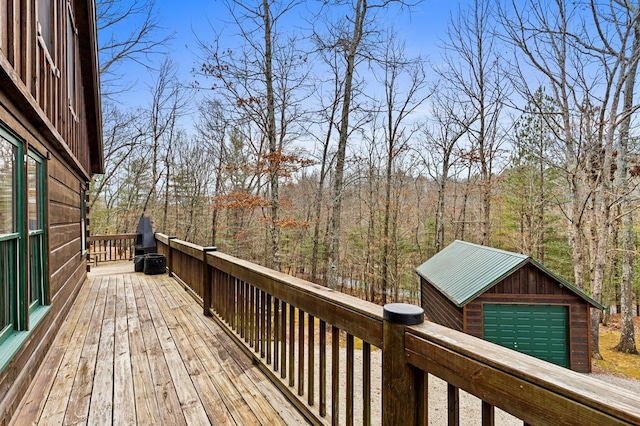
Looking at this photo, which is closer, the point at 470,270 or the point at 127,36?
the point at 470,270

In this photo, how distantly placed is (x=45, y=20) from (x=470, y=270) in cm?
996

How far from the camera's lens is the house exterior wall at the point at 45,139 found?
6.82ft

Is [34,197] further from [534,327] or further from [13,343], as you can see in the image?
[534,327]

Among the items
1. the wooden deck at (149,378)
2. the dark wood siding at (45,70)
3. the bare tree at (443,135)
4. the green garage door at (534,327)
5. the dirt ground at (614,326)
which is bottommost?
→ the dirt ground at (614,326)

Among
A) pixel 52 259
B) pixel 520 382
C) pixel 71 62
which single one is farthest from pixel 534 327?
pixel 71 62

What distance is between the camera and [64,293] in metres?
4.28

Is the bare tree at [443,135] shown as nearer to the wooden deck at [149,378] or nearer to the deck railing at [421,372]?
the wooden deck at [149,378]

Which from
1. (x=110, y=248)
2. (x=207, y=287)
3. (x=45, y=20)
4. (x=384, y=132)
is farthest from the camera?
(x=384, y=132)

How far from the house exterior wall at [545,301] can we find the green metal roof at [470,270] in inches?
→ 7.8

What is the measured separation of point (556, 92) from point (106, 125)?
18017mm

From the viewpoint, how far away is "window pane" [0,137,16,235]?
81.0 inches

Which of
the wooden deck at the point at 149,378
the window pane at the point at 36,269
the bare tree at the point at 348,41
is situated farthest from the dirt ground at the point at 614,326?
the window pane at the point at 36,269

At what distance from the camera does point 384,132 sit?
15766 mm

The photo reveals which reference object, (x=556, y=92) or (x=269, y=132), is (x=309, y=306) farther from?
(x=556, y=92)
